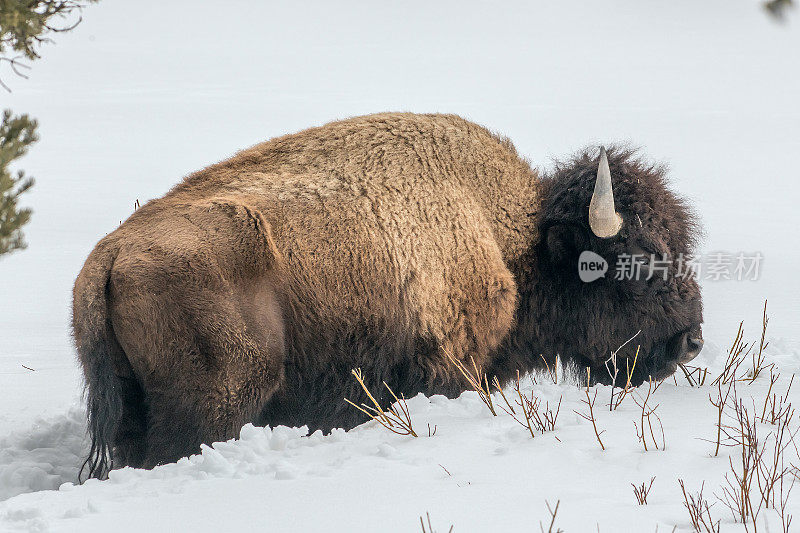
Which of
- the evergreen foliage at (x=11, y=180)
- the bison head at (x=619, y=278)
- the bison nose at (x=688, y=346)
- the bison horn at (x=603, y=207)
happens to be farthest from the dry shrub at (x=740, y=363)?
the evergreen foliage at (x=11, y=180)

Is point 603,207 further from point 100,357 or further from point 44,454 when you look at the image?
point 44,454

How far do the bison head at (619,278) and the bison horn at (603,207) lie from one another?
0.06 meters

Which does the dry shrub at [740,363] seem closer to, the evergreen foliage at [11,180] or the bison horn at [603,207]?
the bison horn at [603,207]

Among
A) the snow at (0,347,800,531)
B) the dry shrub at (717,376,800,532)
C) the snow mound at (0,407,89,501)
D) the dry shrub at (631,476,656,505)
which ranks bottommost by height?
the snow mound at (0,407,89,501)

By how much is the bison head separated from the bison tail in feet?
7.43

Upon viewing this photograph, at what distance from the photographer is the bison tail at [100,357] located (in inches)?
155

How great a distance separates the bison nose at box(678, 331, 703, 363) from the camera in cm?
486

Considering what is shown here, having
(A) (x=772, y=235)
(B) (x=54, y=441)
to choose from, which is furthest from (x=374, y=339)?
(A) (x=772, y=235)

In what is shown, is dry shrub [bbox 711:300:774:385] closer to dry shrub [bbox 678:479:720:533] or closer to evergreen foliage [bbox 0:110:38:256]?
dry shrub [bbox 678:479:720:533]

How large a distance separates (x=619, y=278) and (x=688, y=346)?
56 centimetres

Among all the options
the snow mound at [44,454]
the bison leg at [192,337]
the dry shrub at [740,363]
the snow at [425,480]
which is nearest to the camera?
the snow at [425,480]

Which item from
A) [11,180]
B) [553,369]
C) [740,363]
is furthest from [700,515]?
[11,180]

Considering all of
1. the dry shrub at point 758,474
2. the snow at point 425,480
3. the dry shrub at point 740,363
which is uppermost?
the dry shrub at point 740,363

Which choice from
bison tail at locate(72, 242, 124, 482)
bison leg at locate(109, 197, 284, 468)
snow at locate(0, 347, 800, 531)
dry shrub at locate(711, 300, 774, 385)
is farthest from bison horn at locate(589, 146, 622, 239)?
bison tail at locate(72, 242, 124, 482)
